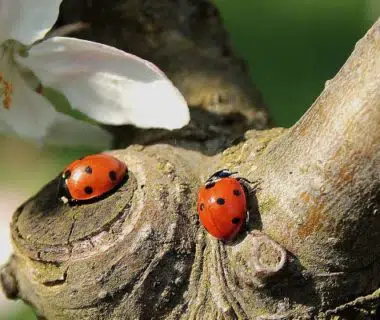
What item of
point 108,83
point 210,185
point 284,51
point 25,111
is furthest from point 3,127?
point 284,51

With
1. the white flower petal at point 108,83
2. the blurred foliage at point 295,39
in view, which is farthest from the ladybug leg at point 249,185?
the blurred foliage at point 295,39

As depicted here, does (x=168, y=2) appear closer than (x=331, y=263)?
No

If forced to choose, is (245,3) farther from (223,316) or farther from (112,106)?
(223,316)

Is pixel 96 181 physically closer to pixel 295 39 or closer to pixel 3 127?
pixel 3 127

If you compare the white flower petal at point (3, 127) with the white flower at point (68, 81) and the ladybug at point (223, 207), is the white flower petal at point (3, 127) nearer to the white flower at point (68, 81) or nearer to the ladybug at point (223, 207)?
the white flower at point (68, 81)

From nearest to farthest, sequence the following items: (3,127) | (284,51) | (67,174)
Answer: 1. (67,174)
2. (3,127)
3. (284,51)

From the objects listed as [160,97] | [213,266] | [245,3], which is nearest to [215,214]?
[213,266]
